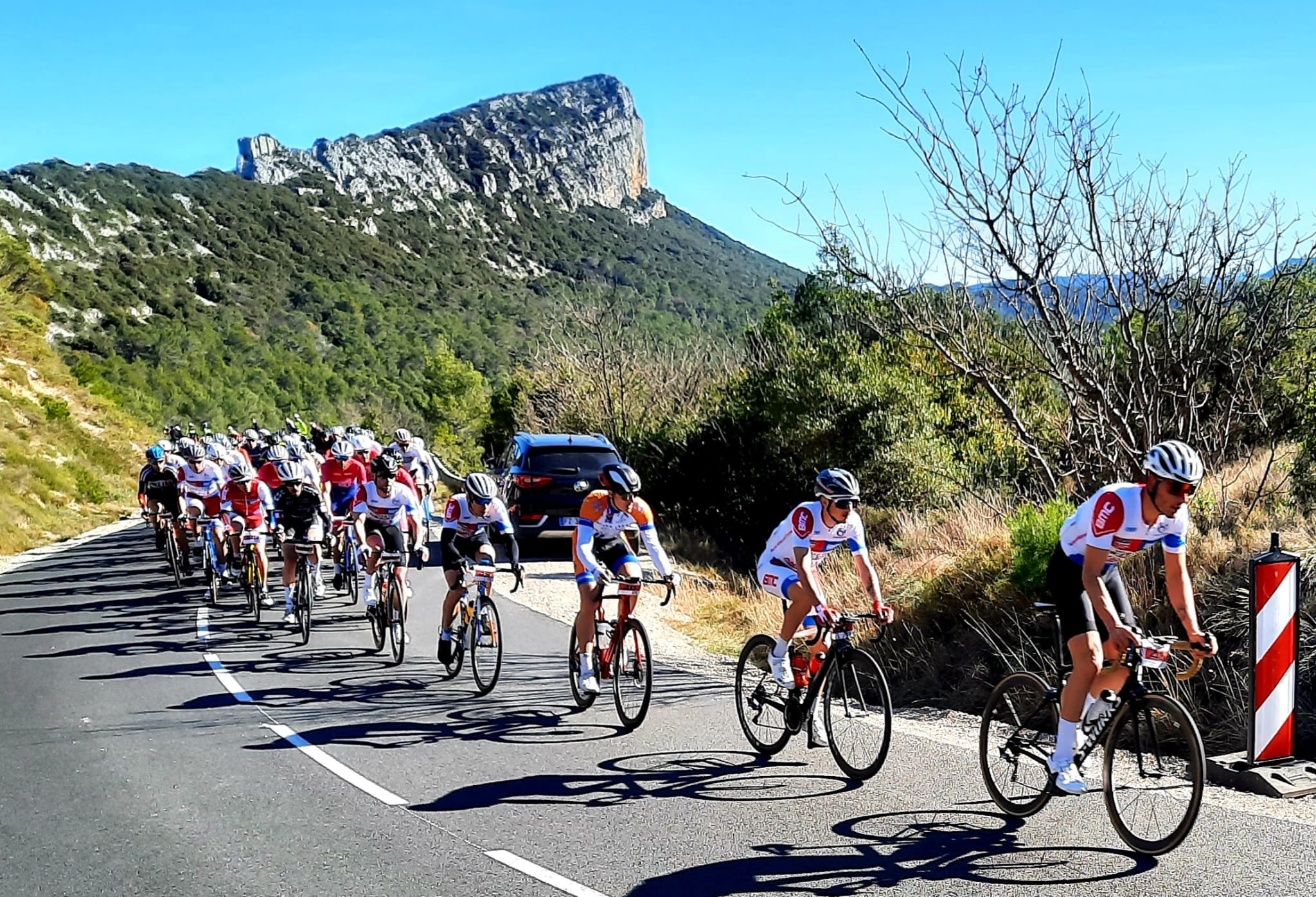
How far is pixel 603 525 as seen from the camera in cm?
851

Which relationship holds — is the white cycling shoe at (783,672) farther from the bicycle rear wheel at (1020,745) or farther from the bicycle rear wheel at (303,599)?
the bicycle rear wheel at (303,599)

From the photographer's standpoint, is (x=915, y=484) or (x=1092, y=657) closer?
(x=1092, y=657)

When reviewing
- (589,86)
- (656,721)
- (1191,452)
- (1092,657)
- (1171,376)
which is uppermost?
(589,86)

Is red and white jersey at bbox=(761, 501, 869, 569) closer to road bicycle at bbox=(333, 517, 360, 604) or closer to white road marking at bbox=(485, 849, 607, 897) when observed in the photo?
white road marking at bbox=(485, 849, 607, 897)

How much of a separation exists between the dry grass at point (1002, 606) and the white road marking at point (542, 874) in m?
3.39

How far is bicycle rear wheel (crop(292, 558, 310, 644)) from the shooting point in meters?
12.1

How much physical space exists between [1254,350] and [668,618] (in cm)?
732

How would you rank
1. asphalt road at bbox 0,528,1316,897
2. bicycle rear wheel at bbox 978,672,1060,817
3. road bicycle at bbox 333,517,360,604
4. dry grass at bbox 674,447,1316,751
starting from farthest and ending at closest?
road bicycle at bbox 333,517,360,604
dry grass at bbox 674,447,1316,751
bicycle rear wheel at bbox 978,672,1060,817
asphalt road at bbox 0,528,1316,897

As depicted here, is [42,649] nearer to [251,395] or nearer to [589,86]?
[251,395]

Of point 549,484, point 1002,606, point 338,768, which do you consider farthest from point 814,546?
point 549,484

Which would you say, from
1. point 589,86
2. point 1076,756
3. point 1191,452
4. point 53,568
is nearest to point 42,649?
point 53,568

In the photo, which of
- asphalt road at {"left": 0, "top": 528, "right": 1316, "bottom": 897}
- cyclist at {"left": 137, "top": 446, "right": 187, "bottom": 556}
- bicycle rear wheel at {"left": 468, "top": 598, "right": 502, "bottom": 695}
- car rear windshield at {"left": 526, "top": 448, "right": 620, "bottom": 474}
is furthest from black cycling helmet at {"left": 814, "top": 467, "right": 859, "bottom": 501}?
cyclist at {"left": 137, "top": 446, "right": 187, "bottom": 556}

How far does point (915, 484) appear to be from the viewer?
1998cm

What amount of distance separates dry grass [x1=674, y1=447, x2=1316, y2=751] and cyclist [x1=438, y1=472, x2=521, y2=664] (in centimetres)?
198
